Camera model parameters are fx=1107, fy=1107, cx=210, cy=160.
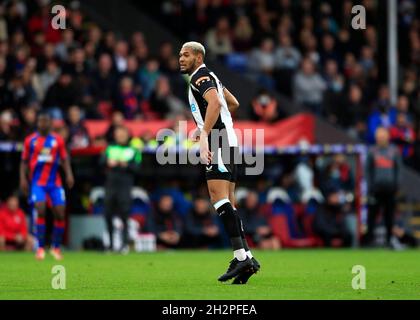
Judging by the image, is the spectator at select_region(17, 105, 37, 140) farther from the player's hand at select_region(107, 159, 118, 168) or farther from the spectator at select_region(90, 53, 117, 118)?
the spectator at select_region(90, 53, 117, 118)

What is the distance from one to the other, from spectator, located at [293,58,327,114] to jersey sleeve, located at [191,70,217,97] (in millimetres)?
14212

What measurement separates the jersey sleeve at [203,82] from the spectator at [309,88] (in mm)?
14212

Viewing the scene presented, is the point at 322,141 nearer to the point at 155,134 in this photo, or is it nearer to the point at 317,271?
the point at 155,134

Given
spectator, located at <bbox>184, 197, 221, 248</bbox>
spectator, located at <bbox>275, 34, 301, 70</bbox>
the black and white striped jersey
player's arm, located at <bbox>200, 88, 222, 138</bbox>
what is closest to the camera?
player's arm, located at <bbox>200, 88, 222, 138</bbox>

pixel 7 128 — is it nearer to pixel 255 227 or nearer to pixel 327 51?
pixel 255 227

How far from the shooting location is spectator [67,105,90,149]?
843 inches

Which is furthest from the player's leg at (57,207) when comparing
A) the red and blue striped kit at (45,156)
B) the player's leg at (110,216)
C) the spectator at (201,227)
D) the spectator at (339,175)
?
the spectator at (339,175)

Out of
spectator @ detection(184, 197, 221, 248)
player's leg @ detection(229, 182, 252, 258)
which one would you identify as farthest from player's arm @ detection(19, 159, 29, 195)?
player's leg @ detection(229, 182, 252, 258)

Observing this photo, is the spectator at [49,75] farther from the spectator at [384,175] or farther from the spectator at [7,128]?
the spectator at [384,175]

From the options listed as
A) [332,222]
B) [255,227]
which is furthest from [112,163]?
[332,222]

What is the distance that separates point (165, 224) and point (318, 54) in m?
7.66

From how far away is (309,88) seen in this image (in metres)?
26.1

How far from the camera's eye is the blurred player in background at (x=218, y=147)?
38.0 ft

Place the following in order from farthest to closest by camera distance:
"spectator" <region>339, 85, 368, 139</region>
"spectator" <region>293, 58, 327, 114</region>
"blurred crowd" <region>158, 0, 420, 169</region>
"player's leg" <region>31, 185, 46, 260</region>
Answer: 1. "spectator" <region>293, 58, 327, 114</region>
2. "spectator" <region>339, 85, 368, 139</region>
3. "blurred crowd" <region>158, 0, 420, 169</region>
4. "player's leg" <region>31, 185, 46, 260</region>
